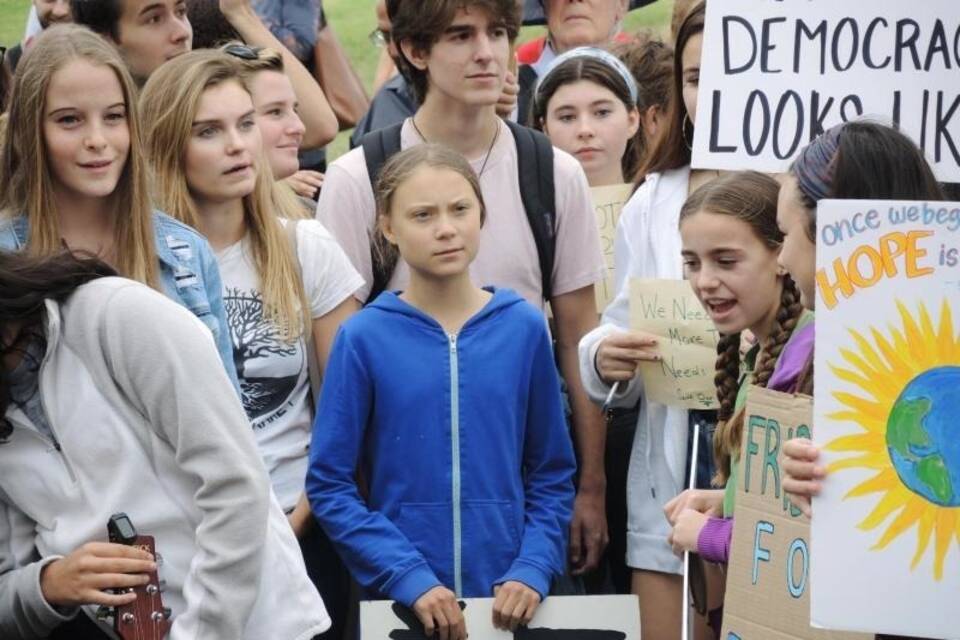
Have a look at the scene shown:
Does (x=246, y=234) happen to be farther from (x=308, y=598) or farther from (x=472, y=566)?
(x=308, y=598)

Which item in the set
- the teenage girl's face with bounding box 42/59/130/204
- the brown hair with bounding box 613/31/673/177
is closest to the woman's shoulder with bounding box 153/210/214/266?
the teenage girl's face with bounding box 42/59/130/204

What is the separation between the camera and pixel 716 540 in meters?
4.36

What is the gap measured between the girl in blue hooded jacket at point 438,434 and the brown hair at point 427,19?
691 millimetres

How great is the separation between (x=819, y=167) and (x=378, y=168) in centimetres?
190

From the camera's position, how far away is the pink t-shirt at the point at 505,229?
17.8ft

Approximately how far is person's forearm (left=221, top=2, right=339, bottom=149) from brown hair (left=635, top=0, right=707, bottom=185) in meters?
1.78

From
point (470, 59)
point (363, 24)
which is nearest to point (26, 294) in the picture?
point (470, 59)

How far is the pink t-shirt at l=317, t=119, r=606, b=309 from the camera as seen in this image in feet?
17.8

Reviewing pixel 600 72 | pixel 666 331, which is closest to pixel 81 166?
pixel 666 331

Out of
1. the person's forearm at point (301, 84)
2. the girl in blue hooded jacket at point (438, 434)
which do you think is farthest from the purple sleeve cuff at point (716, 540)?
the person's forearm at point (301, 84)

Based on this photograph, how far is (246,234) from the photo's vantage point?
5250 mm

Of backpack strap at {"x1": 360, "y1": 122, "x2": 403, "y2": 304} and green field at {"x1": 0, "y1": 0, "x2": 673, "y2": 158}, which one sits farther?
green field at {"x1": 0, "y1": 0, "x2": 673, "y2": 158}

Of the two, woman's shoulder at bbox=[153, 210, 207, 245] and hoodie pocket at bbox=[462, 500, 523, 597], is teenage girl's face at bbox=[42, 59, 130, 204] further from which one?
hoodie pocket at bbox=[462, 500, 523, 597]

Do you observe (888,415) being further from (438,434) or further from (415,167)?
(415,167)
